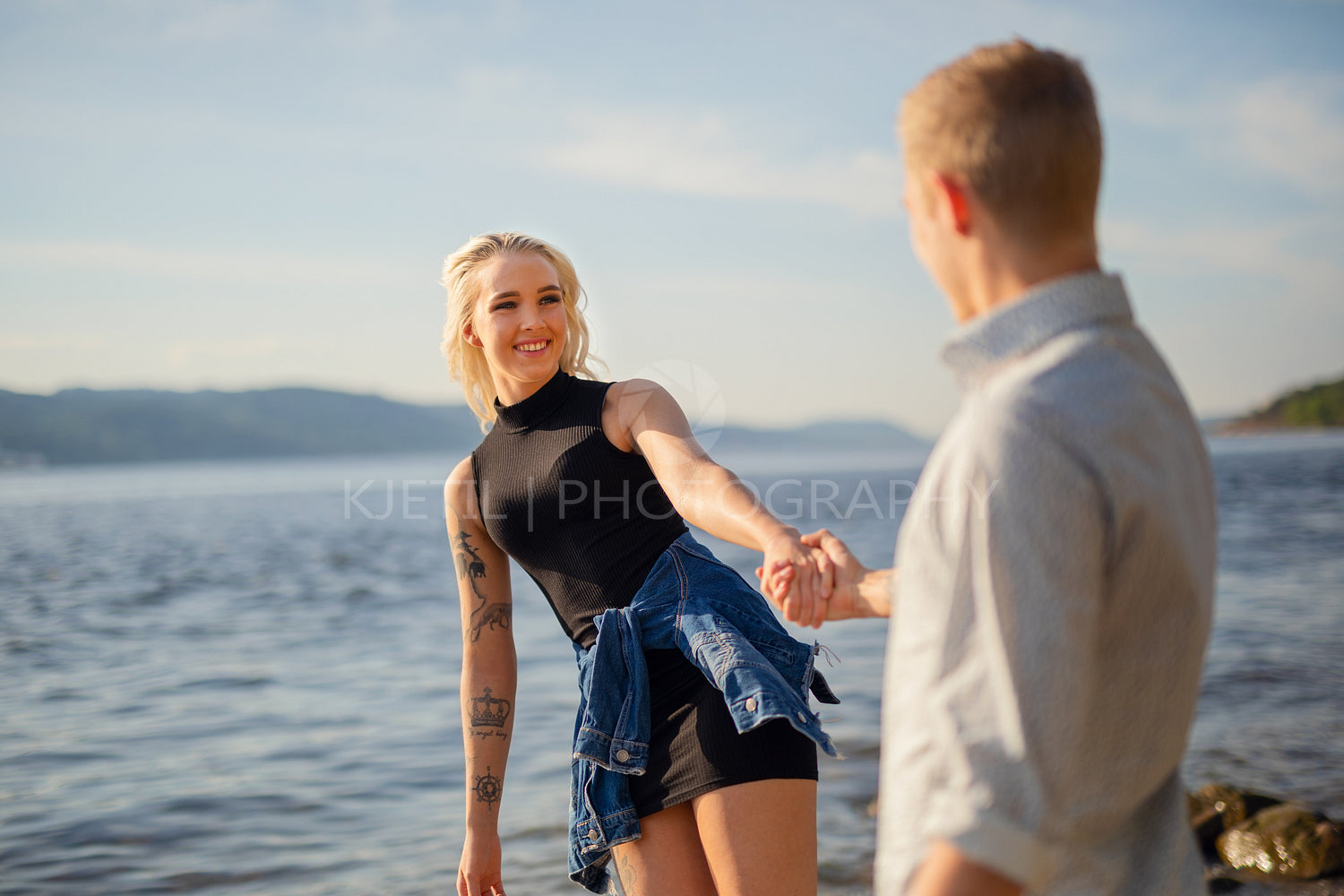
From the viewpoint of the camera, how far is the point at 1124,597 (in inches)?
51.6

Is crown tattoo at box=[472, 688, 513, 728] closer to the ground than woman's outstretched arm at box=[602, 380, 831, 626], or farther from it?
closer to the ground

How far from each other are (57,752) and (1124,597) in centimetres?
1028

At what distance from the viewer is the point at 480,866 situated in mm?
3379

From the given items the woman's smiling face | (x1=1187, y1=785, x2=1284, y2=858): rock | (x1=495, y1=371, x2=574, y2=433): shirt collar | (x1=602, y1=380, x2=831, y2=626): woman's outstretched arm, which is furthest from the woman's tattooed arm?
(x1=1187, y1=785, x2=1284, y2=858): rock

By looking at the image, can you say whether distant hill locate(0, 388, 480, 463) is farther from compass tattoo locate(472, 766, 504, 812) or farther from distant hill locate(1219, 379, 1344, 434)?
compass tattoo locate(472, 766, 504, 812)

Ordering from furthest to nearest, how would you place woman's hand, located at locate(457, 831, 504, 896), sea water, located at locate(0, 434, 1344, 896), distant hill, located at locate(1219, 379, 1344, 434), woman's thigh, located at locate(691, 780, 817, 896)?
distant hill, located at locate(1219, 379, 1344, 434) → sea water, located at locate(0, 434, 1344, 896) → woman's hand, located at locate(457, 831, 504, 896) → woman's thigh, located at locate(691, 780, 817, 896)

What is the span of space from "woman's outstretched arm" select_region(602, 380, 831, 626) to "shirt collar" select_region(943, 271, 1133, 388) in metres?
0.93

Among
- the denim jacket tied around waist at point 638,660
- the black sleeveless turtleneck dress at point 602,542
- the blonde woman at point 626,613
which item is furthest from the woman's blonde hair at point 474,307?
the denim jacket tied around waist at point 638,660

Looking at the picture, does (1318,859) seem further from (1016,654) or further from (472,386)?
(1016,654)

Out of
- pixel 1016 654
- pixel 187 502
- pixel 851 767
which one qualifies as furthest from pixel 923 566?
pixel 187 502

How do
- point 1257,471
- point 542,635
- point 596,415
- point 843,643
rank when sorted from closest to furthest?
point 596,415, point 843,643, point 542,635, point 1257,471

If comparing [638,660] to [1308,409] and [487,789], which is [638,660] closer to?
[487,789]

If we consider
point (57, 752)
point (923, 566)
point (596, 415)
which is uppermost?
point (596, 415)

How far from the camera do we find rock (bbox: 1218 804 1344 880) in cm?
599
